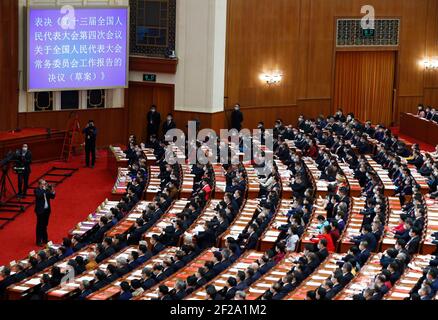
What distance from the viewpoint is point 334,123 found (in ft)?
104

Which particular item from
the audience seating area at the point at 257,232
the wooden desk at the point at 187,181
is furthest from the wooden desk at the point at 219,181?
the wooden desk at the point at 187,181

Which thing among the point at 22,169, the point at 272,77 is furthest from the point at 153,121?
the point at 22,169

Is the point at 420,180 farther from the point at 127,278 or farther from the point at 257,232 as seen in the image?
the point at 127,278

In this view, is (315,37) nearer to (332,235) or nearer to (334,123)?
(334,123)

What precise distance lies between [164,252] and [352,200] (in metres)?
5.71

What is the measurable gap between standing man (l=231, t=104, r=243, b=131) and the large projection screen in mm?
3651

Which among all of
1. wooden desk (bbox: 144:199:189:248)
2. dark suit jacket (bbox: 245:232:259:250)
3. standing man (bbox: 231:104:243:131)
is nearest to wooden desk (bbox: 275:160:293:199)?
wooden desk (bbox: 144:199:189:248)

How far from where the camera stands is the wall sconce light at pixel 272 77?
111ft

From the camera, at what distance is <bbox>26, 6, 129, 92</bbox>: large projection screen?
2952 cm

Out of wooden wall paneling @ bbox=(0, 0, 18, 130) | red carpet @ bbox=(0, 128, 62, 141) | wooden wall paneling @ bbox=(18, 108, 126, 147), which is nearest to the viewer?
red carpet @ bbox=(0, 128, 62, 141)

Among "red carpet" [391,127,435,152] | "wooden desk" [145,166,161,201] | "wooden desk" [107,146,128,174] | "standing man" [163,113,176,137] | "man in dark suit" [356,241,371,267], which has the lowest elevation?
"man in dark suit" [356,241,371,267]

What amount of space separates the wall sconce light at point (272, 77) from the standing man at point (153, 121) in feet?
13.9

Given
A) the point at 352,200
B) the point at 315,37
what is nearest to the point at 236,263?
the point at 352,200

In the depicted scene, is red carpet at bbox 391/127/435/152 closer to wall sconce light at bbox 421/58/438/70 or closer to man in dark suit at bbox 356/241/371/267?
wall sconce light at bbox 421/58/438/70
